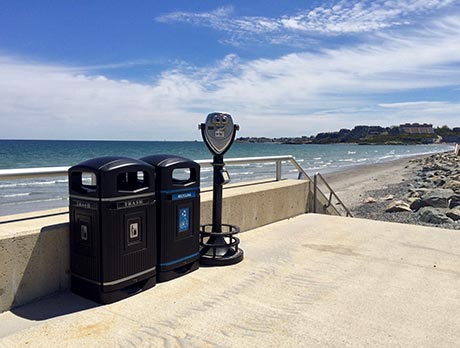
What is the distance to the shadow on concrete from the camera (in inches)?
126

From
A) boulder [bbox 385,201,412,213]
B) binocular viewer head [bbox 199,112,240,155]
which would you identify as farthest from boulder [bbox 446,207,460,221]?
binocular viewer head [bbox 199,112,240,155]

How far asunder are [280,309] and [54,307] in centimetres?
180

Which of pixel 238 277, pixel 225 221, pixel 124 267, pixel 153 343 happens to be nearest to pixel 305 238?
pixel 225 221

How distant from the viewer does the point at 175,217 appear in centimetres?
395

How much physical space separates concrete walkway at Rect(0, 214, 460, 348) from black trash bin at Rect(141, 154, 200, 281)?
0.55 ft

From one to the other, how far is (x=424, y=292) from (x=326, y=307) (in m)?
1.07

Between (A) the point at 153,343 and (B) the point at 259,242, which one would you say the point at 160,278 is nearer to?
(A) the point at 153,343

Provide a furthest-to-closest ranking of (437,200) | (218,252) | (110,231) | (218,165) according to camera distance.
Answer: (437,200), (218,165), (218,252), (110,231)

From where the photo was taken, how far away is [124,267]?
3469mm

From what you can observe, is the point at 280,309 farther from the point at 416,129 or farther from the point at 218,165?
the point at 416,129

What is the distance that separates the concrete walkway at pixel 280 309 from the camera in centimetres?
290

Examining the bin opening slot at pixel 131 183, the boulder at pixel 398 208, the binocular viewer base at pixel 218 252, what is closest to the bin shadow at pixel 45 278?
the bin opening slot at pixel 131 183

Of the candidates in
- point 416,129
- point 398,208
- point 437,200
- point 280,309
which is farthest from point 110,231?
point 416,129

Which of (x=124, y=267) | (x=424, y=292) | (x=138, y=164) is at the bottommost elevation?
(x=424, y=292)
